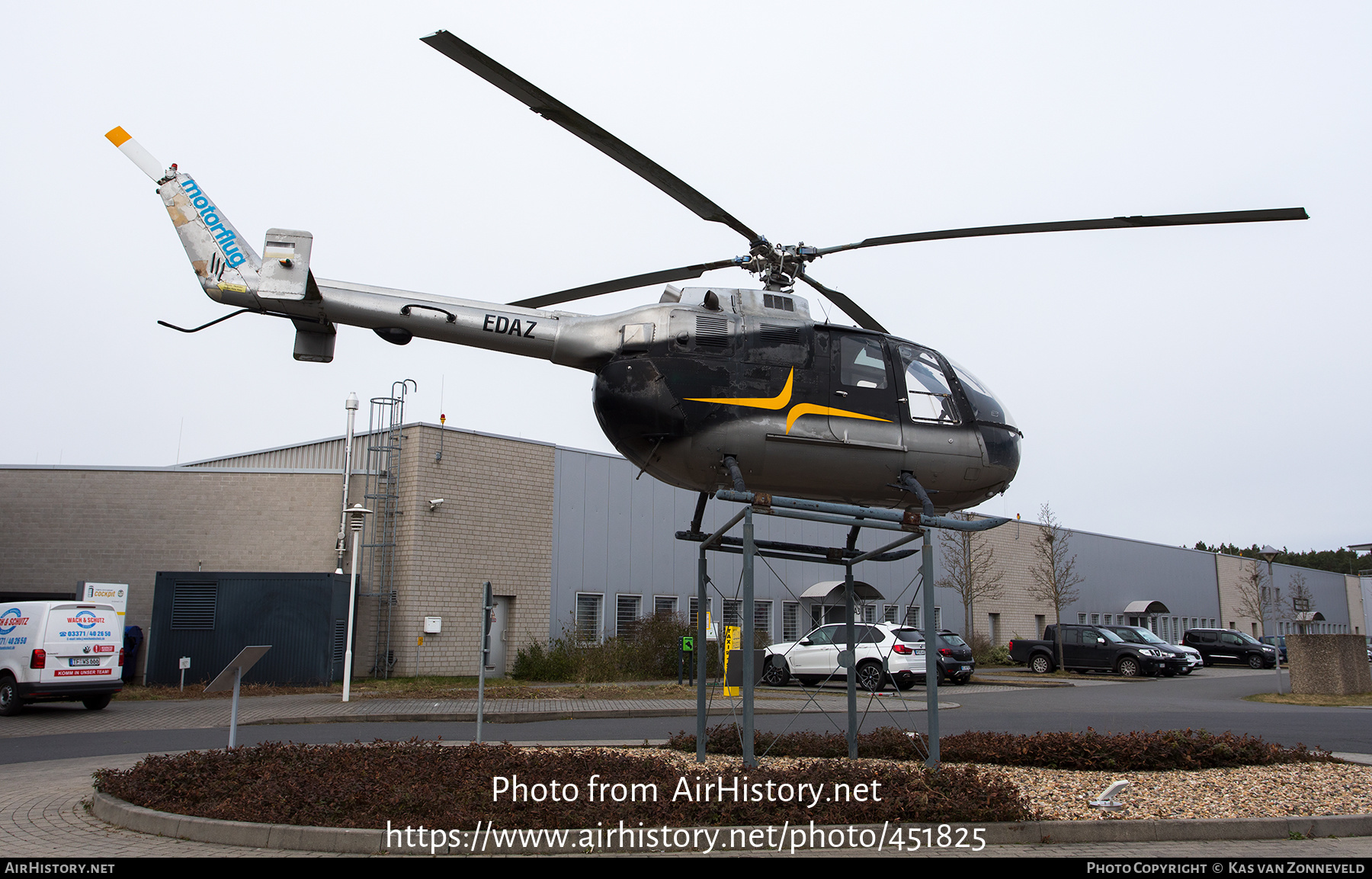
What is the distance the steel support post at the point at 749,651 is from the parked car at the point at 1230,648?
3611 cm

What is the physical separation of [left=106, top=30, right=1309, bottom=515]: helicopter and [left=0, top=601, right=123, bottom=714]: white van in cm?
1011

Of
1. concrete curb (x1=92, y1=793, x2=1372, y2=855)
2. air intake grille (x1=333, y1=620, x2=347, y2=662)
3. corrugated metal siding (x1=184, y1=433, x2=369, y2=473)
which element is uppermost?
corrugated metal siding (x1=184, y1=433, x2=369, y2=473)

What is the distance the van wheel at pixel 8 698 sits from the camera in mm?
15773

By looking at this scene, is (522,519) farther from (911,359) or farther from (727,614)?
(911,359)

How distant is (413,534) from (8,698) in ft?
28.8

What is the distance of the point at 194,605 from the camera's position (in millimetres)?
20188

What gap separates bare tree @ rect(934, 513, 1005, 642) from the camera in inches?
1281

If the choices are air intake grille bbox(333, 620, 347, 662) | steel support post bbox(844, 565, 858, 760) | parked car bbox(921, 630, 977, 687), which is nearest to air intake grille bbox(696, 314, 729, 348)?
steel support post bbox(844, 565, 858, 760)

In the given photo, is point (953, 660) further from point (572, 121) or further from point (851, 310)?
point (572, 121)

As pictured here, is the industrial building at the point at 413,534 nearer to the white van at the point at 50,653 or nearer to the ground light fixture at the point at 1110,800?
the white van at the point at 50,653

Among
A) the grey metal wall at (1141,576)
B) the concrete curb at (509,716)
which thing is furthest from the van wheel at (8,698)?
the grey metal wall at (1141,576)

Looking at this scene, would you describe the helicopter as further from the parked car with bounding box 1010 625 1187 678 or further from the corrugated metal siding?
the parked car with bounding box 1010 625 1187 678

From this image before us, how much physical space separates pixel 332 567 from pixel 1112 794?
19637 millimetres
